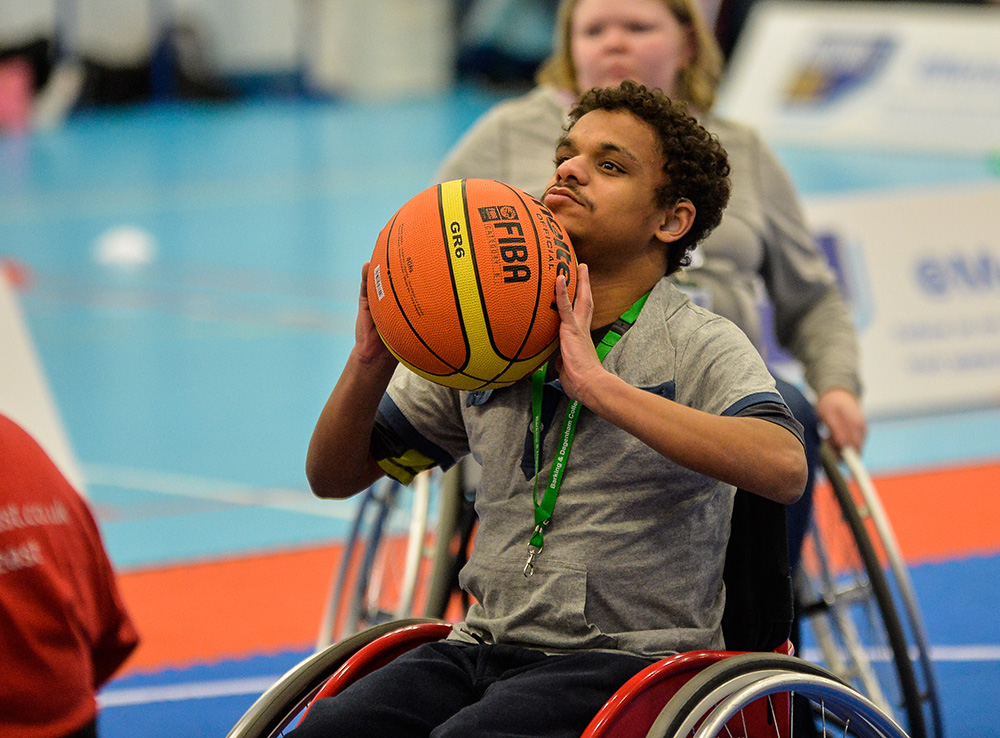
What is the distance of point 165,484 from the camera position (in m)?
4.90

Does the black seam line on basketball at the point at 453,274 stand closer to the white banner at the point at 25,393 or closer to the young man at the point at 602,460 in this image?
the young man at the point at 602,460

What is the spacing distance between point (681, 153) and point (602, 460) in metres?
0.46

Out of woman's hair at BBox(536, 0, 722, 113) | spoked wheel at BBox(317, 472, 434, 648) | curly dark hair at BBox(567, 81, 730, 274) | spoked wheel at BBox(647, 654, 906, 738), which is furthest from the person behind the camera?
woman's hair at BBox(536, 0, 722, 113)

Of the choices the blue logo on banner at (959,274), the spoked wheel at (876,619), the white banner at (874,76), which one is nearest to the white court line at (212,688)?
the spoked wheel at (876,619)

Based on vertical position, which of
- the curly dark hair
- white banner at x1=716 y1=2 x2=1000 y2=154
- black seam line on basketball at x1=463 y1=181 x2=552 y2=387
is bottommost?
black seam line on basketball at x1=463 y1=181 x2=552 y2=387

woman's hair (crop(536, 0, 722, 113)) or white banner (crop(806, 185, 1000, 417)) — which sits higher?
woman's hair (crop(536, 0, 722, 113))

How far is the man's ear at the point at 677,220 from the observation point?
1.79m

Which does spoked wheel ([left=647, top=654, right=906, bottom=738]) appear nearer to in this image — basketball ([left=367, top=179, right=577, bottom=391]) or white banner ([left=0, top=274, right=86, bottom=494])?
basketball ([left=367, top=179, right=577, bottom=391])

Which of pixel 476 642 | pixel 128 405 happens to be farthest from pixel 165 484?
pixel 476 642

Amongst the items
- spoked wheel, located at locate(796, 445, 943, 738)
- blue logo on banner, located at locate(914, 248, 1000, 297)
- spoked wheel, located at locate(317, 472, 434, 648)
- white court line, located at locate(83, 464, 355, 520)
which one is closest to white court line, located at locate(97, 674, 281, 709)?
spoked wheel, located at locate(317, 472, 434, 648)

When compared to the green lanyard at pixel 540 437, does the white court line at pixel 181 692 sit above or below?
below

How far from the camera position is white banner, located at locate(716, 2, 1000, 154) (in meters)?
11.2

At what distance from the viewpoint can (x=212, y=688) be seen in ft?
10.8

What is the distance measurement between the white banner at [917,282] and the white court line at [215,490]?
2.14m
